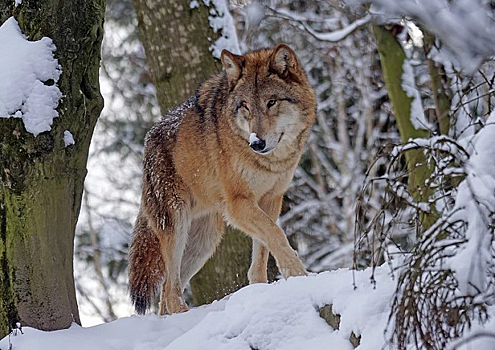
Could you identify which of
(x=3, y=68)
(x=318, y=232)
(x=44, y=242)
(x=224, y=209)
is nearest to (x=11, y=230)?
(x=44, y=242)

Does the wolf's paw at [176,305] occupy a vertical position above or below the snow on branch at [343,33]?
below

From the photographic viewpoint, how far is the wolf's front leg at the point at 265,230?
18.6 ft

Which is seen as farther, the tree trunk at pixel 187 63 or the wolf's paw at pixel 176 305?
the tree trunk at pixel 187 63

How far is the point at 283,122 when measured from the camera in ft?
20.3

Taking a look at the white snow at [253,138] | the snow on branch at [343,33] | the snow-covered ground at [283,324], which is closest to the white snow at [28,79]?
the snow-covered ground at [283,324]

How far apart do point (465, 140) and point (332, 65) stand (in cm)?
1472

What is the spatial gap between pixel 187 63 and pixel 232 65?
5.59ft

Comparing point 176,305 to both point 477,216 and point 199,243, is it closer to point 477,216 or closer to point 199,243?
point 199,243

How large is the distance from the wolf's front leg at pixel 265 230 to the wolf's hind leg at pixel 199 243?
0.80 meters

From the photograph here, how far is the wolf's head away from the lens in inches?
242

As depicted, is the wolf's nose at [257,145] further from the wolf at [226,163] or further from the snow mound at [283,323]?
the snow mound at [283,323]

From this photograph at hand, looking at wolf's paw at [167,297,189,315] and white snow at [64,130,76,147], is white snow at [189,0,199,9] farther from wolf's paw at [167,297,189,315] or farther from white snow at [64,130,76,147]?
white snow at [64,130,76,147]

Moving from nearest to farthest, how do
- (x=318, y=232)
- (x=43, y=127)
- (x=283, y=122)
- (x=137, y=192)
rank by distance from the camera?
(x=43, y=127)
(x=283, y=122)
(x=318, y=232)
(x=137, y=192)

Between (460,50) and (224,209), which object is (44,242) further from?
(460,50)
